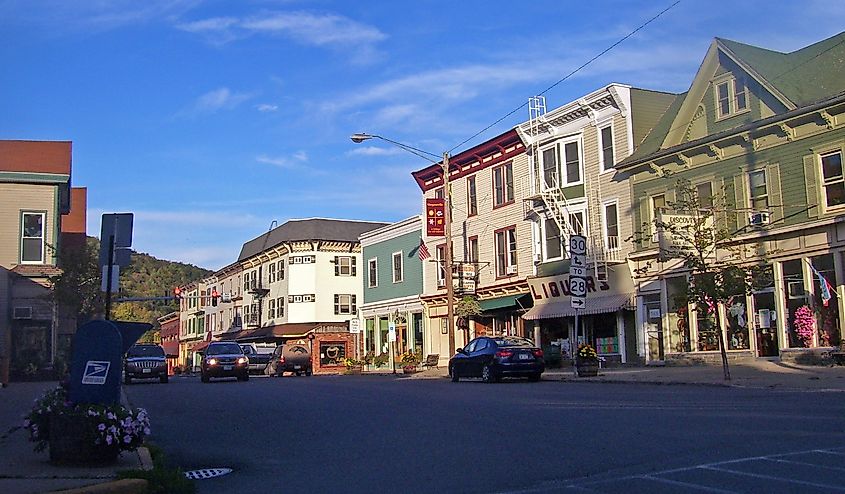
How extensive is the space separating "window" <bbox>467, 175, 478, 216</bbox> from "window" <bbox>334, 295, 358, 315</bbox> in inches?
968

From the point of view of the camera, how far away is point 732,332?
2831cm

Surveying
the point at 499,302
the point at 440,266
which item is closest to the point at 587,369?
the point at 499,302

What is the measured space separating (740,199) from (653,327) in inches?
235

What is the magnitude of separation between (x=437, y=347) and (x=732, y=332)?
19.7 m

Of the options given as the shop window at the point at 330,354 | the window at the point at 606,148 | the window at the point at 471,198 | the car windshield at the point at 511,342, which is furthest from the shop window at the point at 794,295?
the shop window at the point at 330,354

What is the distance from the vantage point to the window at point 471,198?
4197 centimetres

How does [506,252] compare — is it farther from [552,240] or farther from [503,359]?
[503,359]

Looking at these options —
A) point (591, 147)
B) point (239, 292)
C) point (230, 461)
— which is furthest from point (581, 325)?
point (239, 292)

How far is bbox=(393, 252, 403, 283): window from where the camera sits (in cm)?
4869

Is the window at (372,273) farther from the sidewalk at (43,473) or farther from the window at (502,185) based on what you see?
the sidewalk at (43,473)

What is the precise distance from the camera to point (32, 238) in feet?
115

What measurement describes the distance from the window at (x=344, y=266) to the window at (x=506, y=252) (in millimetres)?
26629

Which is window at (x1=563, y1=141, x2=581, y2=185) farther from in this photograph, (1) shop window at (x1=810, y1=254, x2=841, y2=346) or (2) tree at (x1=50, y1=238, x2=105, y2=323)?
(2) tree at (x1=50, y1=238, x2=105, y2=323)

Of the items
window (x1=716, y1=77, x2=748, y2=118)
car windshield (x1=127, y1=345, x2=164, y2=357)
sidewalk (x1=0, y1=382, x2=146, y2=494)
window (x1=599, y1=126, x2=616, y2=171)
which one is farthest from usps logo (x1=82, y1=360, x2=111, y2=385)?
window (x1=599, y1=126, x2=616, y2=171)
